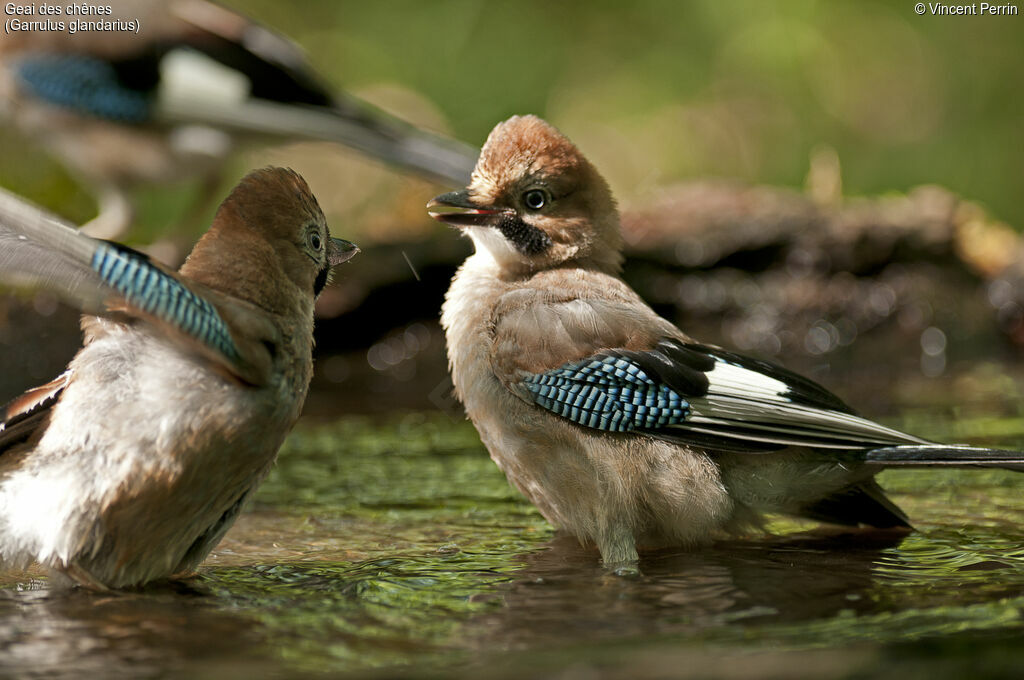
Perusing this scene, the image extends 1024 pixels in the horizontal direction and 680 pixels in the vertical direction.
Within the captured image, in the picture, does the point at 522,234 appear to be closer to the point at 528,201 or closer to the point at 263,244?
the point at 528,201

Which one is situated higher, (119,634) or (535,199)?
(535,199)

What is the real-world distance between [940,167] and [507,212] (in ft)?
22.5

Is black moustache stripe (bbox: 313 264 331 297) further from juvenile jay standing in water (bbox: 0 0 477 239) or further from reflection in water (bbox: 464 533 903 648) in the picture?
juvenile jay standing in water (bbox: 0 0 477 239)

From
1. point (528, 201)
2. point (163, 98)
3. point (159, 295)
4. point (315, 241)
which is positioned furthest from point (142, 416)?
point (163, 98)

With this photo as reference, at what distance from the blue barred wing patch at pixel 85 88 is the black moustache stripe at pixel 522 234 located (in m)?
3.92

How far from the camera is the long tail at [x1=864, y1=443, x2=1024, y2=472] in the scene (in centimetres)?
367

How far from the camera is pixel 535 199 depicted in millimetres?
4668

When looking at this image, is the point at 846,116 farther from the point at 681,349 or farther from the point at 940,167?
the point at 681,349

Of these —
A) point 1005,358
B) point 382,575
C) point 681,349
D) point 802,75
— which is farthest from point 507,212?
point 802,75

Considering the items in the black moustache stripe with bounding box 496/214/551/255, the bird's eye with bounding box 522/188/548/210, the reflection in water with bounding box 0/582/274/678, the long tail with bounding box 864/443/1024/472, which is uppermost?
the bird's eye with bounding box 522/188/548/210

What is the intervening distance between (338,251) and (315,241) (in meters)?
0.14

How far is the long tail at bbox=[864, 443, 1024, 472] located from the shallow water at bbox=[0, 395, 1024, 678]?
23cm

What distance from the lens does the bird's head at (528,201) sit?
15.1 feet

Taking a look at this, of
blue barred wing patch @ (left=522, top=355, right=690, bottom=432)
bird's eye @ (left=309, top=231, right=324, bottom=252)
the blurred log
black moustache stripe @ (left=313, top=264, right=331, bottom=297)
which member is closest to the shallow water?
blue barred wing patch @ (left=522, top=355, right=690, bottom=432)
